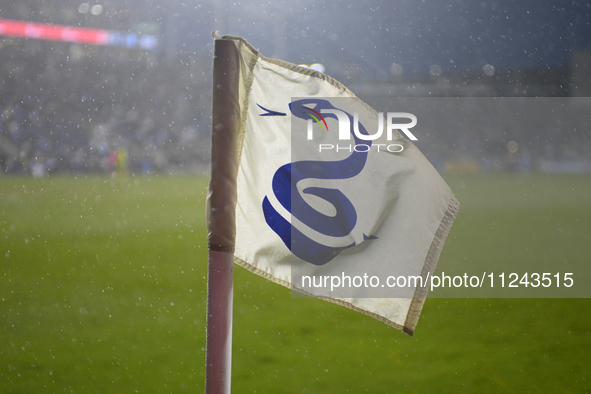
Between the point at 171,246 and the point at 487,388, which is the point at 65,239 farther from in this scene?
the point at 487,388

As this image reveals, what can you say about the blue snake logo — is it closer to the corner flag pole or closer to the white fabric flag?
the white fabric flag

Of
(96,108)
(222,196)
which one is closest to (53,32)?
(96,108)

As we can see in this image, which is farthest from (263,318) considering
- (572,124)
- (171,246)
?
(572,124)

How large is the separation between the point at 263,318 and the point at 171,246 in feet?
11.5

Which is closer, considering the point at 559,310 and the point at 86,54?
the point at 559,310

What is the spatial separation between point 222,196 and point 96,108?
2972 centimetres

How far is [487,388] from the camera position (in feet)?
9.39

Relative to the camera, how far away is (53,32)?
94.2 feet

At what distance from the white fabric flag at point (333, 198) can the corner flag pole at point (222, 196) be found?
0.72 feet

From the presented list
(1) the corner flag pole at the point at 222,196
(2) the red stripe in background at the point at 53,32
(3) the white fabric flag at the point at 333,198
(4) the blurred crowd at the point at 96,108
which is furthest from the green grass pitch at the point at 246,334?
(2) the red stripe in background at the point at 53,32

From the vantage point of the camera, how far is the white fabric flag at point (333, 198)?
66.7 inches

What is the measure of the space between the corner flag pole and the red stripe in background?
101ft

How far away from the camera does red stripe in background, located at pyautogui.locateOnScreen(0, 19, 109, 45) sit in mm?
27609

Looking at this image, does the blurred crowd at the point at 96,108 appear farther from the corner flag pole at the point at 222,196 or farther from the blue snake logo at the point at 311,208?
the corner flag pole at the point at 222,196
